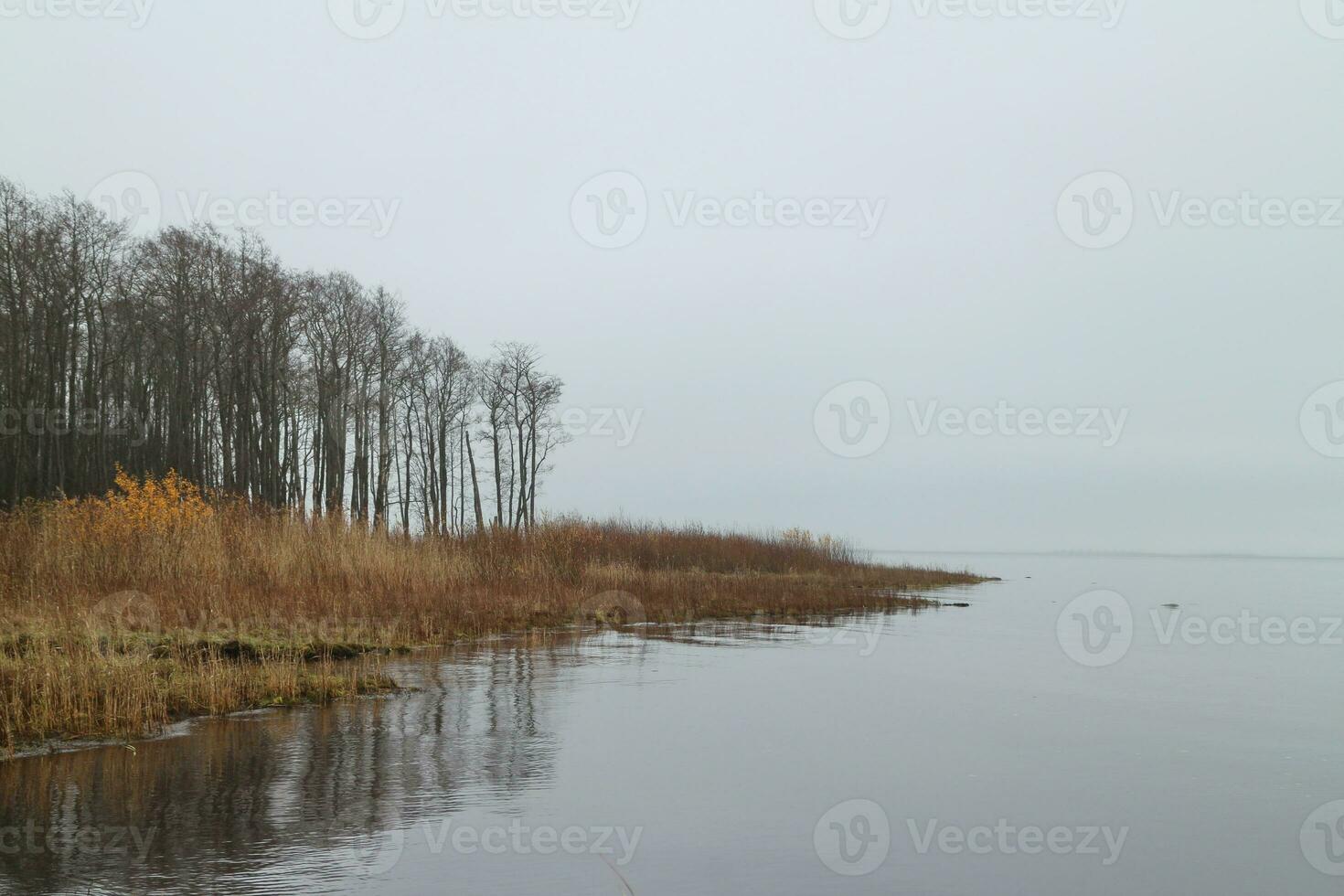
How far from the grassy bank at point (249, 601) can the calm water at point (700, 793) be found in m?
0.68

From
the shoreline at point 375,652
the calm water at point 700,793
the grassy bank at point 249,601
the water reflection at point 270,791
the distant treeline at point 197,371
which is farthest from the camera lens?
the distant treeline at point 197,371

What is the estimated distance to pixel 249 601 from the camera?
12.7m

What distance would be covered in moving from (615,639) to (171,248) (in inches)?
1149

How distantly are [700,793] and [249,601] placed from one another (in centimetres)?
859

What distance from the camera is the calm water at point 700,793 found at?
198 inches

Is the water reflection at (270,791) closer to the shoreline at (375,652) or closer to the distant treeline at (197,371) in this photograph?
the shoreline at (375,652)

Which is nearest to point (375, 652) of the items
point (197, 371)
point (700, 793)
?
point (700, 793)

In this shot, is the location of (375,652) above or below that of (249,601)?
below

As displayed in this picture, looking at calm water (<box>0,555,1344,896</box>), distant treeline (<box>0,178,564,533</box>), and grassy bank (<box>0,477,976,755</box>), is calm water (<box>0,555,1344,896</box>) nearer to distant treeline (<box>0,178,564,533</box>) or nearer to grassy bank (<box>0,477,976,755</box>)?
grassy bank (<box>0,477,976,755</box>)

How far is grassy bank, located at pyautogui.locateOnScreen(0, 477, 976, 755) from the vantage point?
8.10 m

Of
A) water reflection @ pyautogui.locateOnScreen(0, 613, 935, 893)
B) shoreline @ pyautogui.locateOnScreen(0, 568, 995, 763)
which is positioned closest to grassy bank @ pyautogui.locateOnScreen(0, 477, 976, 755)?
shoreline @ pyautogui.locateOnScreen(0, 568, 995, 763)

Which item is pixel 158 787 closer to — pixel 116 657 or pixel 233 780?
pixel 233 780

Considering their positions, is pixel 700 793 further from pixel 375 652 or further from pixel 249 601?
pixel 249 601

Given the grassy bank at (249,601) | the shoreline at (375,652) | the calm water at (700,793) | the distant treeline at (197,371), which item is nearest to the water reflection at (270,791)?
the calm water at (700,793)
